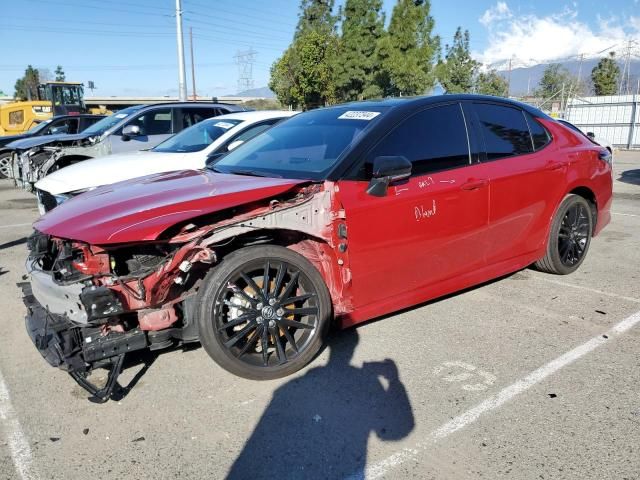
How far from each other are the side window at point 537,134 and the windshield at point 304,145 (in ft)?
5.28

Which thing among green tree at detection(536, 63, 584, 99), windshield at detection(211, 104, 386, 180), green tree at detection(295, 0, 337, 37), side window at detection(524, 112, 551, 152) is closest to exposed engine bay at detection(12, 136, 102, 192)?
windshield at detection(211, 104, 386, 180)

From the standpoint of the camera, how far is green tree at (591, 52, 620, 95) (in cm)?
4694

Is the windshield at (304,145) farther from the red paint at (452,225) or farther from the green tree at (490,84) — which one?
the green tree at (490,84)

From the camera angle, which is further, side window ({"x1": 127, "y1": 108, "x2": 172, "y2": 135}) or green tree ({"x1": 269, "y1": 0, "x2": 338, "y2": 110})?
green tree ({"x1": 269, "y1": 0, "x2": 338, "y2": 110})

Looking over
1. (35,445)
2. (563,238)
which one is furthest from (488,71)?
(35,445)

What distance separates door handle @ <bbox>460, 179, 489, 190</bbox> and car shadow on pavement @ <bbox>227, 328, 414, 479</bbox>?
4.52 ft

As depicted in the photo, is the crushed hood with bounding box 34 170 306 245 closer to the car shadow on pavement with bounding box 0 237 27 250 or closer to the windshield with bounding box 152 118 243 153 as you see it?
the windshield with bounding box 152 118 243 153

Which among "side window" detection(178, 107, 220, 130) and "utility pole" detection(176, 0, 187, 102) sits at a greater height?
"utility pole" detection(176, 0, 187, 102)

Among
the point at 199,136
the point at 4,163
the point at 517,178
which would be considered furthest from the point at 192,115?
the point at 4,163

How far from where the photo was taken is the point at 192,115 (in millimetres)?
9852

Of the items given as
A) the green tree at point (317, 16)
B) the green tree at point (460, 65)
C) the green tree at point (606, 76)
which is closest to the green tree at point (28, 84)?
the green tree at point (317, 16)

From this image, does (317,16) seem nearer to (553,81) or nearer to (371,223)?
(553,81)

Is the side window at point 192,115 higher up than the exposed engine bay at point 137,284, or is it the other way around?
the side window at point 192,115

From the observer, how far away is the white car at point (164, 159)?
6.01 meters
